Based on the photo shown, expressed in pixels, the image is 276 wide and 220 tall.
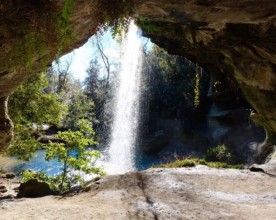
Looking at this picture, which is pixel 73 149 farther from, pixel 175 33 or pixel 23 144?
pixel 175 33

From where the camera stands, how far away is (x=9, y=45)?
661 centimetres

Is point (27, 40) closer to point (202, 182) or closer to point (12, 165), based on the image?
point (202, 182)

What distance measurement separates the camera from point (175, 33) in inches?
454

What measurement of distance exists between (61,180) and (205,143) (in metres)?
18.6

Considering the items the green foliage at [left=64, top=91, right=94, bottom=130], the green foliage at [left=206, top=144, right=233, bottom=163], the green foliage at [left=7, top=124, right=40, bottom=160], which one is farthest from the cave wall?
the green foliage at [left=64, top=91, right=94, bottom=130]

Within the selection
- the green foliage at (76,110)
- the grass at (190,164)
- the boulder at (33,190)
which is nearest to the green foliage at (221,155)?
the grass at (190,164)

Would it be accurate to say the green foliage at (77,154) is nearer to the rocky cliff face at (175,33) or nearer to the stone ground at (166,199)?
the rocky cliff face at (175,33)

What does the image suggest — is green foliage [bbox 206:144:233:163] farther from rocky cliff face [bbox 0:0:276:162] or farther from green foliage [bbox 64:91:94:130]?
green foliage [bbox 64:91:94:130]

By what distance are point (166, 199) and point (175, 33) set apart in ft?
15.6

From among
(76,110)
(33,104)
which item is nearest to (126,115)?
(76,110)

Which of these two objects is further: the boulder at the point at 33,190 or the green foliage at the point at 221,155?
the green foliage at the point at 221,155

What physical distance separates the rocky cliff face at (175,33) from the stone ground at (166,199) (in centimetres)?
265

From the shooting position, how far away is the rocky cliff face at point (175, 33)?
619 cm

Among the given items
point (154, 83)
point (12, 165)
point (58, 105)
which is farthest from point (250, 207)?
point (154, 83)
